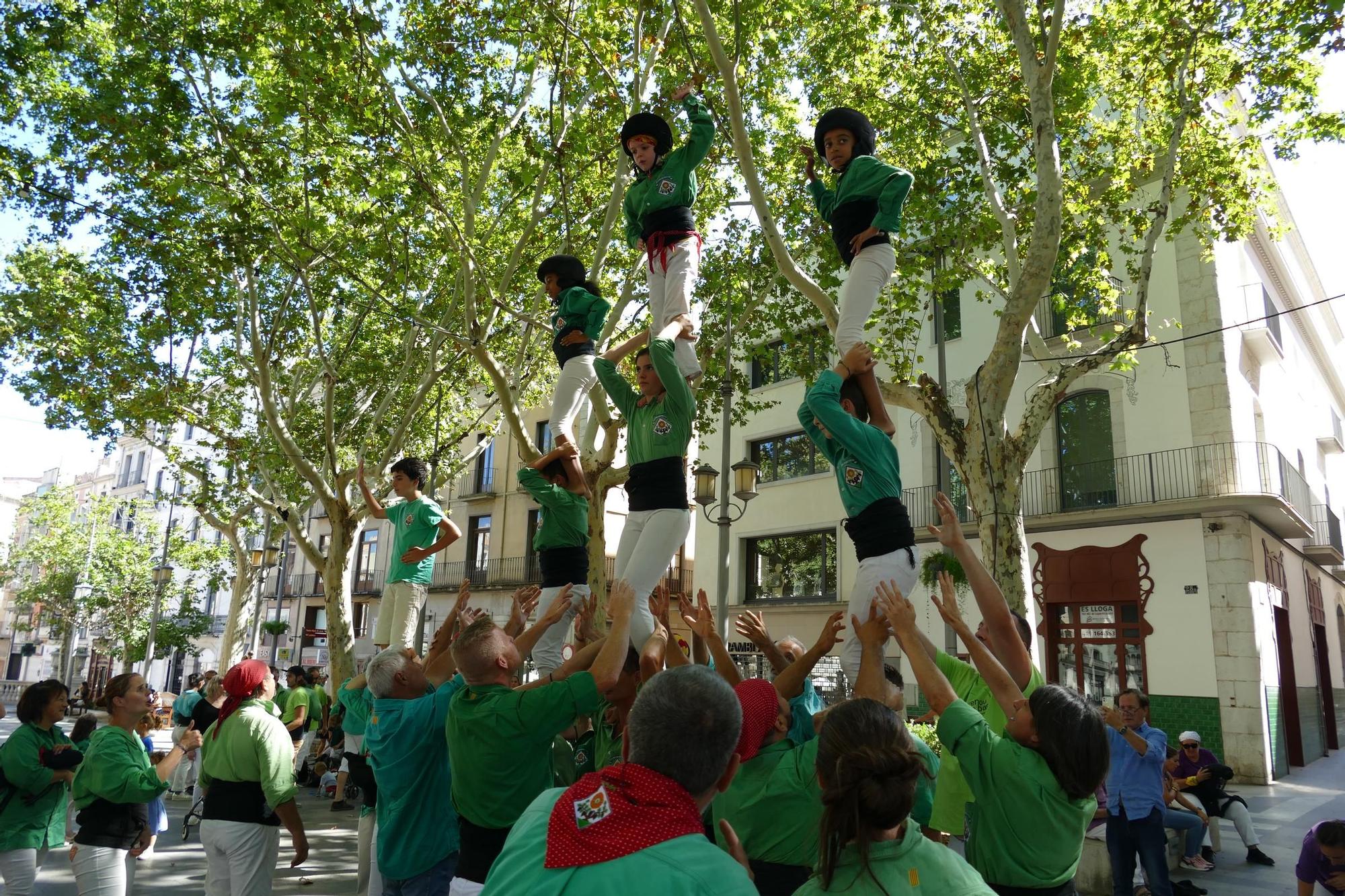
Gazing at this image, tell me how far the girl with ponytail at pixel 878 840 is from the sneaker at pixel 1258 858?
33.3ft

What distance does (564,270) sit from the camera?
254 inches

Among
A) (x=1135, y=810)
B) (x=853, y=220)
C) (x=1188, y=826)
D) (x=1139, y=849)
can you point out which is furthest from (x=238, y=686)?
(x=1188, y=826)

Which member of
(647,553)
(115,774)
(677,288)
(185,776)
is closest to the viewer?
(647,553)

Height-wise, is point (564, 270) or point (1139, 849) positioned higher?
point (564, 270)

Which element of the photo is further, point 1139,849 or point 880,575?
point 1139,849

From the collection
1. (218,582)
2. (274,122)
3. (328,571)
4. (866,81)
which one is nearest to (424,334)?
(328,571)

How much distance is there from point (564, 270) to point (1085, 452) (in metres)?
17.0

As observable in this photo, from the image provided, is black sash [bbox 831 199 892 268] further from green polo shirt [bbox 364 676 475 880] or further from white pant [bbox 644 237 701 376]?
green polo shirt [bbox 364 676 475 880]

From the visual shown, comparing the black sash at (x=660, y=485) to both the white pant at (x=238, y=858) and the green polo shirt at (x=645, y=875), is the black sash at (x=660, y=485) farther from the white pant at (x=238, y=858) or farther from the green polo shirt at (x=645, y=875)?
the green polo shirt at (x=645, y=875)

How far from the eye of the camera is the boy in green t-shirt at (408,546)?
24.6ft

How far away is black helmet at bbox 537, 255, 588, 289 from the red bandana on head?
4737mm

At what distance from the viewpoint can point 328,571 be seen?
15.1 meters

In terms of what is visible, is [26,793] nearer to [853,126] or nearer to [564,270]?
[564,270]

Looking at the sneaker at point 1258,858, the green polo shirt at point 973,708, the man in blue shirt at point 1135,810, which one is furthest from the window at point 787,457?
the green polo shirt at point 973,708
